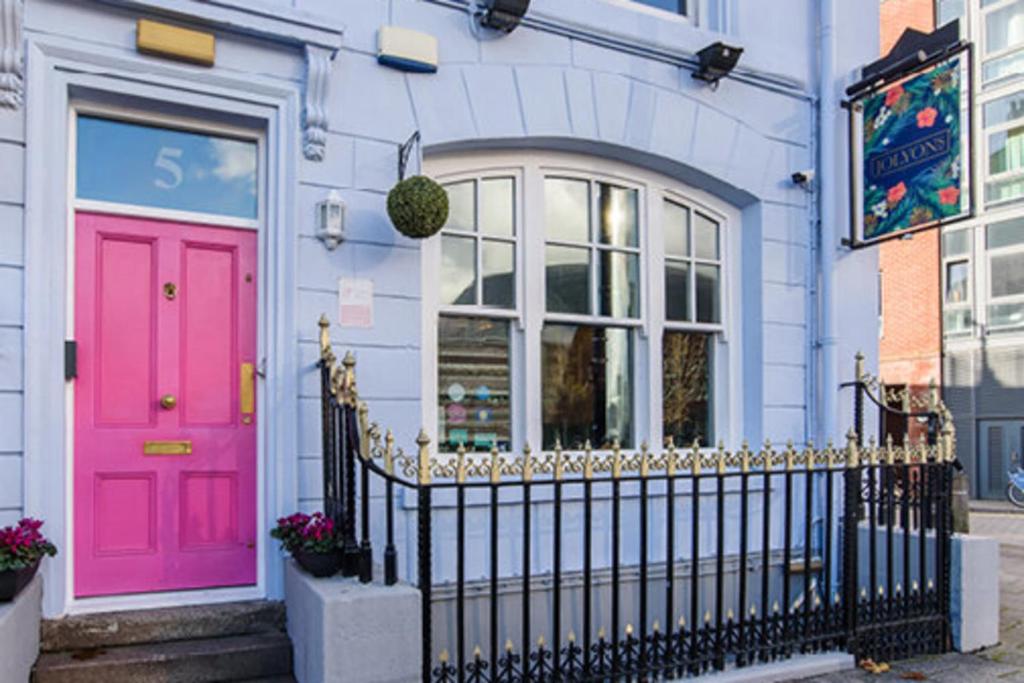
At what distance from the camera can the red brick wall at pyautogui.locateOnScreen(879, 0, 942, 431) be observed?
59.7 feet

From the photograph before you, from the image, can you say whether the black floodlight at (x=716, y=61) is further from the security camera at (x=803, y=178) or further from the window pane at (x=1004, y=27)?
the window pane at (x=1004, y=27)

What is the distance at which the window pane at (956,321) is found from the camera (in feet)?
57.7

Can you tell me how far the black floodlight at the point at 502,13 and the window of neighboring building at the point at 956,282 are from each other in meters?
15.5

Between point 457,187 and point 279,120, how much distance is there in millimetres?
1225

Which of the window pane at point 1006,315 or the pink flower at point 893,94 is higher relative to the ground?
the pink flower at point 893,94

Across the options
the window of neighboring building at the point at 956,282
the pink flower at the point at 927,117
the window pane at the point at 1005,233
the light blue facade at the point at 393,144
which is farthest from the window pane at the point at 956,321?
the pink flower at the point at 927,117

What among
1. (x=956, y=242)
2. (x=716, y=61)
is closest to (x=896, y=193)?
(x=716, y=61)

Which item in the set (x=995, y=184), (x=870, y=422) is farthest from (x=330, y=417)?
(x=995, y=184)

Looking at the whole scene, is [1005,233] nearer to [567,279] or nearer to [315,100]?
[567,279]

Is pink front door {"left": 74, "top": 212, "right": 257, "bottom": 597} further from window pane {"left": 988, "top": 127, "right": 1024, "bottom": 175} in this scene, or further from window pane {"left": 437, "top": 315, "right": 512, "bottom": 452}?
window pane {"left": 988, "top": 127, "right": 1024, "bottom": 175}

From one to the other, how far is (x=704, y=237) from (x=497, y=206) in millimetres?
1753

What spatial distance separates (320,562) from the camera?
3984 mm

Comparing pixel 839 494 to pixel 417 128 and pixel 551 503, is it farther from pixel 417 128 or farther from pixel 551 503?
pixel 417 128

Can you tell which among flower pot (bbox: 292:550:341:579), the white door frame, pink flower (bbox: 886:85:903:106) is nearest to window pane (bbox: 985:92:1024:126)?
pink flower (bbox: 886:85:903:106)
